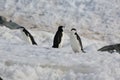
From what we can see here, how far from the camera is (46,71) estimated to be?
25.0ft

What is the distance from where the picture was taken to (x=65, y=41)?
1842 cm

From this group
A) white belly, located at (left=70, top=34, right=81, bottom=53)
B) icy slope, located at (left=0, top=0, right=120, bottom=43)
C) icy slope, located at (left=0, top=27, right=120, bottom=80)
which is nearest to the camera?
icy slope, located at (left=0, top=27, right=120, bottom=80)

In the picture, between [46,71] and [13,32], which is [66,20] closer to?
[13,32]

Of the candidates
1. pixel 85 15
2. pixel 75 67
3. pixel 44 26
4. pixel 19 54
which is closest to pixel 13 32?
pixel 44 26

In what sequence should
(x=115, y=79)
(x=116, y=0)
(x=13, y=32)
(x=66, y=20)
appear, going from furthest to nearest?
1. (x=116, y=0)
2. (x=66, y=20)
3. (x=13, y=32)
4. (x=115, y=79)

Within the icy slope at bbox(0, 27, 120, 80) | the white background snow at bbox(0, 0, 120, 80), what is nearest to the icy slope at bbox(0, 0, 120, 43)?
the white background snow at bbox(0, 0, 120, 80)

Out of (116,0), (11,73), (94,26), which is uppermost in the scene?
(116,0)

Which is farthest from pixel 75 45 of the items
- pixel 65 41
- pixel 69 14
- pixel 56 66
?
pixel 69 14

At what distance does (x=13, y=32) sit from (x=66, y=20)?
645 centimetres

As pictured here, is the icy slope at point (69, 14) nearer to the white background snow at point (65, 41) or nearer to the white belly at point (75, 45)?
the white background snow at point (65, 41)

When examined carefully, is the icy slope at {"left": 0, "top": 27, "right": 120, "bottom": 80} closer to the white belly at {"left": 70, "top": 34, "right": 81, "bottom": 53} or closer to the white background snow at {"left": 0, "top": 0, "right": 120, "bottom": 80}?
the white background snow at {"left": 0, "top": 0, "right": 120, "bottom": 80}

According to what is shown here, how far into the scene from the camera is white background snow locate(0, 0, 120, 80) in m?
7.52

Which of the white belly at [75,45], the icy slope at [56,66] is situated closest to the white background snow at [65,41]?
the icy slope at [56,66]

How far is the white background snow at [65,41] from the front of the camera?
7516 mm
